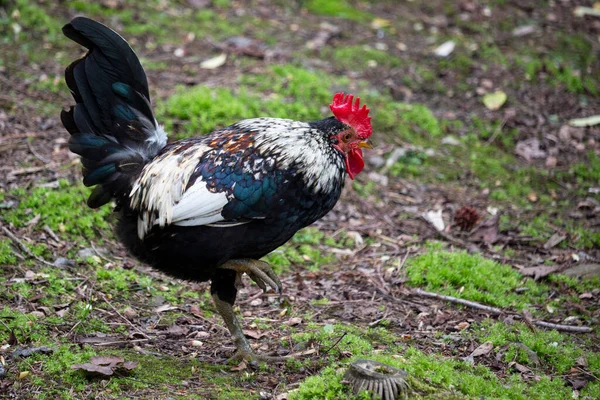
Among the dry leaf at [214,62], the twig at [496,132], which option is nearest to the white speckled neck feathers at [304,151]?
the twig at [496,132]

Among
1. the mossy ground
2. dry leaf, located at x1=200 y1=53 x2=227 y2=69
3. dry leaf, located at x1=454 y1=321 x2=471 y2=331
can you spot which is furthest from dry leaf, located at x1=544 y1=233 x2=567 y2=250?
dry leaf, located at x1=200 y1=53 x2=227 y2=69

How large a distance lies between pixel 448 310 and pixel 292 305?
1.43m

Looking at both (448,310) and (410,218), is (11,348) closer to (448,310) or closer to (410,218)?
(448,310)

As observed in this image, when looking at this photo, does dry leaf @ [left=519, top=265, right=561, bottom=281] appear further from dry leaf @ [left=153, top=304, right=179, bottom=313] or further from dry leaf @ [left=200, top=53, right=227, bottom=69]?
dry leaf @ [left=200, top=53, right=227, bottom=69]

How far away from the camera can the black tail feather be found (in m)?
5.30

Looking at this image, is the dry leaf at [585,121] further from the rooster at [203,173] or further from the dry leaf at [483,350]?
the rooster at [203,173]

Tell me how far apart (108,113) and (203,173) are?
1.03 meters

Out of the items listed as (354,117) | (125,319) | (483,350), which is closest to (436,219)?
(483,350)

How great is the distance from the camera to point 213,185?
4.90 meters

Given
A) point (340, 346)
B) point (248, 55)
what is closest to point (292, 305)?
point (340, 346)

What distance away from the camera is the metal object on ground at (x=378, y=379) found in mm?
4047

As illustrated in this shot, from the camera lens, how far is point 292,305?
627 centimetres

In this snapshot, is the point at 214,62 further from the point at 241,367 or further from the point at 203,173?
the point at 241,367

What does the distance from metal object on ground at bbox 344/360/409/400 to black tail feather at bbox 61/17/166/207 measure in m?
2.37
